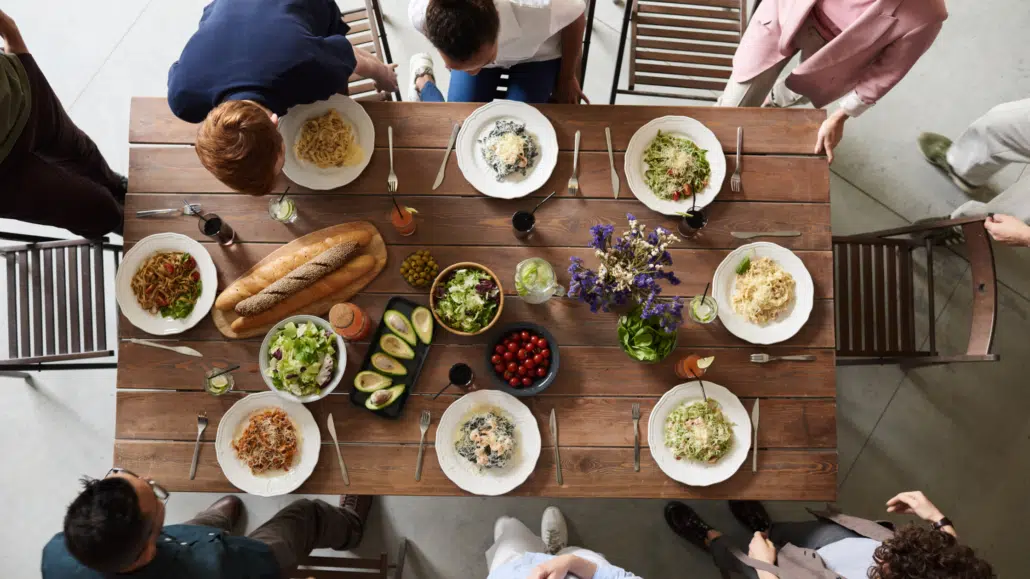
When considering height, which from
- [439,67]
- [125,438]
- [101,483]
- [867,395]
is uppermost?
[439,67]

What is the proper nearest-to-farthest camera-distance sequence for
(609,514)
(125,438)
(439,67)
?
(125,438)
(609,514)
(439,67)

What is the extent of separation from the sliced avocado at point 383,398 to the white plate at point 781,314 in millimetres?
1165

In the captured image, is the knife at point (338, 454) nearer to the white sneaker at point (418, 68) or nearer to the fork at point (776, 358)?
the fork at point (776, 358)

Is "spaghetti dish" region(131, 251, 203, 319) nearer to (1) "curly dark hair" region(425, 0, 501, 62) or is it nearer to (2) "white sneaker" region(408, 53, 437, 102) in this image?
(1) "curly dark hair" region(425, 0, 501, 62)

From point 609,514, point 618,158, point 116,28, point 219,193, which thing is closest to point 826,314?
point 618,158

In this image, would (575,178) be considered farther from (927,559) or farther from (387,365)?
(927,559)

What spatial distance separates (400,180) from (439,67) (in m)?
1.48

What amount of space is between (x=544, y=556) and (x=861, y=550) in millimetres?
1131

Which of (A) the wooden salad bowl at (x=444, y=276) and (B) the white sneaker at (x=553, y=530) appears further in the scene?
(B) the white sneaker at (x=553, y=530)

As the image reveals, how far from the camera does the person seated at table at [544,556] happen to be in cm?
211

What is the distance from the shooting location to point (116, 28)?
11.1 ft

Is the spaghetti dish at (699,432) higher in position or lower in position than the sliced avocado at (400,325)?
lower

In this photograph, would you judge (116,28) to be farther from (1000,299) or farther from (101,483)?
(1000,299)

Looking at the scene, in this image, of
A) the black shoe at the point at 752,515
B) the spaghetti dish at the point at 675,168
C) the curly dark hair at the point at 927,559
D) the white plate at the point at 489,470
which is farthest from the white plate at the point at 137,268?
the black shoe at the point at 752,515
